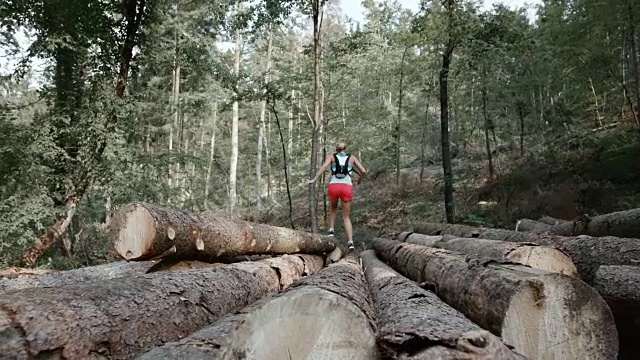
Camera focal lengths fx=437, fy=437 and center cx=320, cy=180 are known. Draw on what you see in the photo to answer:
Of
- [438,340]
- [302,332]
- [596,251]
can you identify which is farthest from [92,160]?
[438,340]

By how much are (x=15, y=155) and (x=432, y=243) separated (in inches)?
339

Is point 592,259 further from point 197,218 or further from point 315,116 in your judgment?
point 315,116

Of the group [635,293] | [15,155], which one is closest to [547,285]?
[635,293]

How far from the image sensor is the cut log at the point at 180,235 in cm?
360

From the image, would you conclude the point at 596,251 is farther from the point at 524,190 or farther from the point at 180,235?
the point at 524,190

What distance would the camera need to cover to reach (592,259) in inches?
151

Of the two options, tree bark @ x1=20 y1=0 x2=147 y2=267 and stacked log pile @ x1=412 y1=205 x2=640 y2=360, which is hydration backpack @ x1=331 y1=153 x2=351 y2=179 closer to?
stacked log pile @ x1=412 y1=205 x2=640 y2=360

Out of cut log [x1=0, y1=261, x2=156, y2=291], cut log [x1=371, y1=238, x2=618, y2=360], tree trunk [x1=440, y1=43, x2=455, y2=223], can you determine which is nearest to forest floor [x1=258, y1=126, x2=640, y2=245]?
tree trunk [x1=440, y1=43, x2=455, y2=223]

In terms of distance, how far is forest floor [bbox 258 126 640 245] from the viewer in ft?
39.5

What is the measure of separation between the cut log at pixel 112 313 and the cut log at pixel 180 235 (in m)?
0.51

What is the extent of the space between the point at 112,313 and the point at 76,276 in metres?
2.53

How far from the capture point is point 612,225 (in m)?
5.29

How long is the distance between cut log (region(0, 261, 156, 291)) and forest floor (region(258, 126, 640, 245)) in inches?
297

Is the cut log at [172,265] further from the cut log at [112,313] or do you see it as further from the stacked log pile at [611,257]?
the stacked log pile at [611,257]
